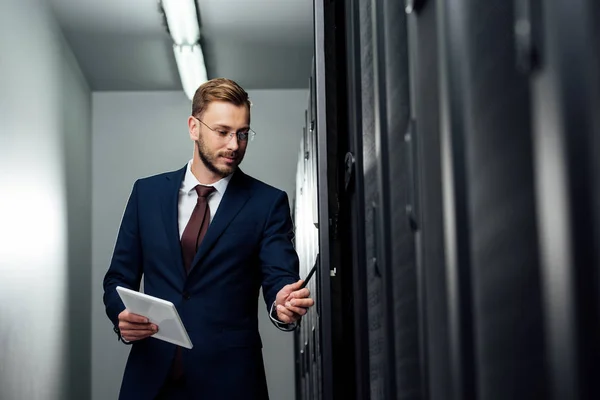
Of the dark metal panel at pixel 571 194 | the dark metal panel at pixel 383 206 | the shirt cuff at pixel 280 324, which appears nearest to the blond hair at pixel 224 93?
the shirt cuff at pixel 280 324

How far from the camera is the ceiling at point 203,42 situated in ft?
18.8

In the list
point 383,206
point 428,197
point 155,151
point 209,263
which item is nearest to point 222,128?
point 209,263

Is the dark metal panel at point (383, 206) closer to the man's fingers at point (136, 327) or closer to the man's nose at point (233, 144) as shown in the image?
the man's fingers at point (136, 327)

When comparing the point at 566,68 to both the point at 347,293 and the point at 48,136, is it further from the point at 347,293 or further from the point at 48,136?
the point at 48,136

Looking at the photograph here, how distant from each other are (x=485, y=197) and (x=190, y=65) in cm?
580

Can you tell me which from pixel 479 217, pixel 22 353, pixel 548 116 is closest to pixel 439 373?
pixel 479 217

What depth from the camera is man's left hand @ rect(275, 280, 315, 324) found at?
240 centimetres

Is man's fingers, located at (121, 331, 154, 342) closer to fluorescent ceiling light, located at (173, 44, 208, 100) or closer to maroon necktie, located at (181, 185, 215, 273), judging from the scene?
maroon necktie, located at (181, 185, 215, 273)

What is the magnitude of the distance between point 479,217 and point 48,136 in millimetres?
5280

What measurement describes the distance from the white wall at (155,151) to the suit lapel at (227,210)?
460 cm

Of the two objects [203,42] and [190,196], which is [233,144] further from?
[203,42]

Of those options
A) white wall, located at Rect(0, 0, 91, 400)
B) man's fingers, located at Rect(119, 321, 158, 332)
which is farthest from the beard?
Answer: white wall, located at Rect(0, 0, 91, 400)

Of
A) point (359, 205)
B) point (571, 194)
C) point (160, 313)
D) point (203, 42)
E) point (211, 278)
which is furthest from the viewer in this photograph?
point (203, 42)

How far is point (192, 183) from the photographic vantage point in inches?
113
